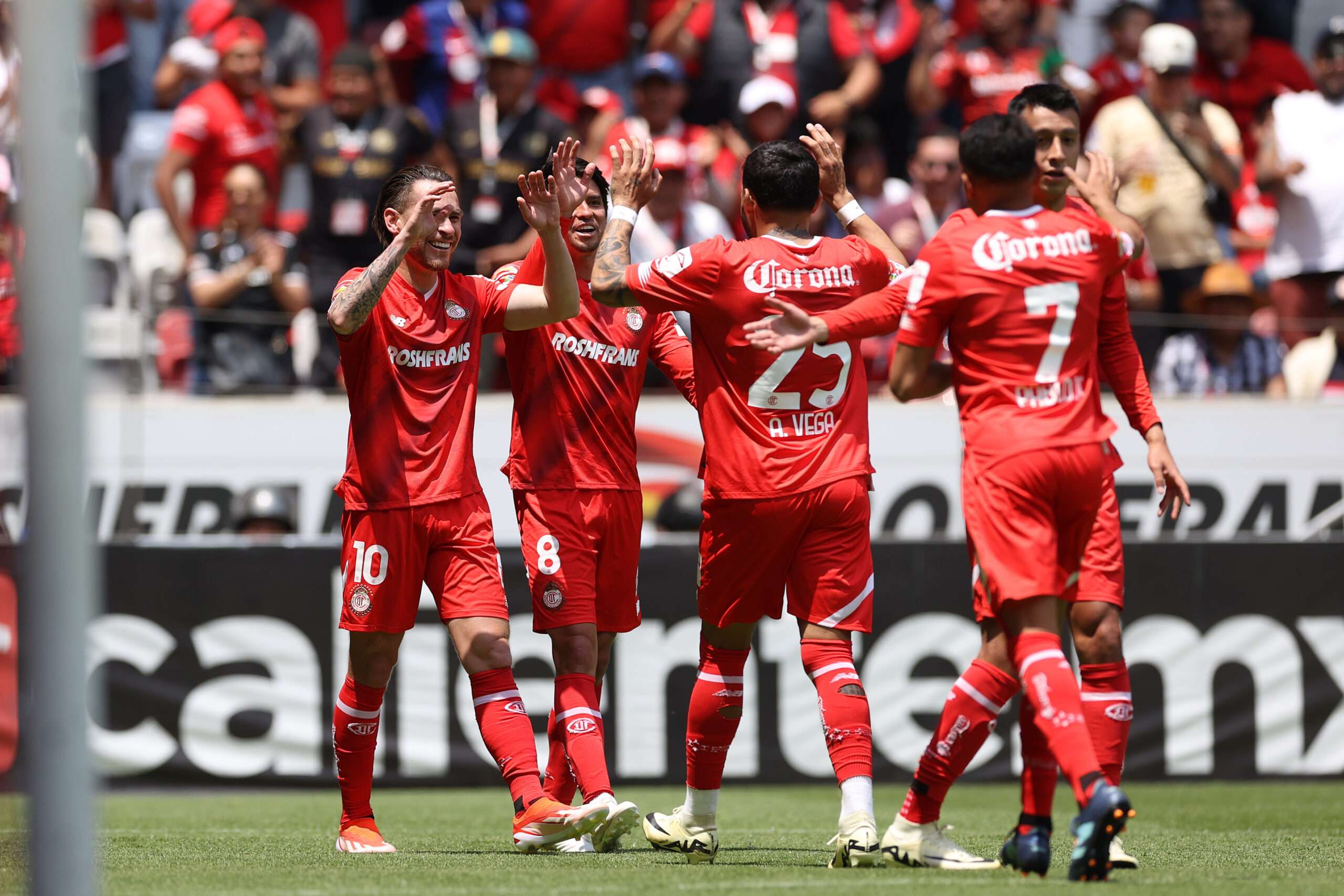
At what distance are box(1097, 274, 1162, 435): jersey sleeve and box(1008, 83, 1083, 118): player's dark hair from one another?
0.68 meters

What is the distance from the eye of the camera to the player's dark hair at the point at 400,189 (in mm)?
7004

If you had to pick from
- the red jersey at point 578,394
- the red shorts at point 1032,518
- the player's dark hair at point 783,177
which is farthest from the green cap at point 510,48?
the red shorts at point 1032,518

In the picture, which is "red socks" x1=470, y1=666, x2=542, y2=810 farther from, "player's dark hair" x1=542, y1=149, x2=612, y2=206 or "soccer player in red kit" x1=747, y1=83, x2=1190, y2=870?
"player's dark hair" x1=542, y1=149, x2=612, y2=206

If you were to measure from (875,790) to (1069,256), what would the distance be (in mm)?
6072

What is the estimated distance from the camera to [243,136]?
13.5 m

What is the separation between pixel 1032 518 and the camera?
5.70 metres

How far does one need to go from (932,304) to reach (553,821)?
7.90 feet

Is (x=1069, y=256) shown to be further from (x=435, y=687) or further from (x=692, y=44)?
(x=692, y=44)

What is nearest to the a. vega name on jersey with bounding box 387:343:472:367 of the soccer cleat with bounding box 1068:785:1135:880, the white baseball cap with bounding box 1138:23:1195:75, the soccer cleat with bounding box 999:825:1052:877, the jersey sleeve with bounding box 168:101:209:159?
the soccer cleat with bounding box 999:825:1052:877

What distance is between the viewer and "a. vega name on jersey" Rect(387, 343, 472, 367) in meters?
6.90

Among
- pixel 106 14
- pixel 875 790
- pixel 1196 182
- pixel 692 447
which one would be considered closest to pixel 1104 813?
pixel 875 790

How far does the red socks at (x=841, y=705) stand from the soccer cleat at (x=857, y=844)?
184 mm

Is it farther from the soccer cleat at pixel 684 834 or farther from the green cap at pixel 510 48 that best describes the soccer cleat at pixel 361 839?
the green cap at pixel 510 48

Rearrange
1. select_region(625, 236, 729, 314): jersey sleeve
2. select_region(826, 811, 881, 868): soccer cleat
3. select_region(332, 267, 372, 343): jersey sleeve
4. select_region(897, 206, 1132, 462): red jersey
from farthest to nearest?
select_region(332, 267, 372, 343): jersey sleeve, select_region(625, 236, 729, 314): jersey sleeve, select_region(826, 811, 881, 868): soccer cleat, select_region(897, 206, 1132, 462): red jersey
